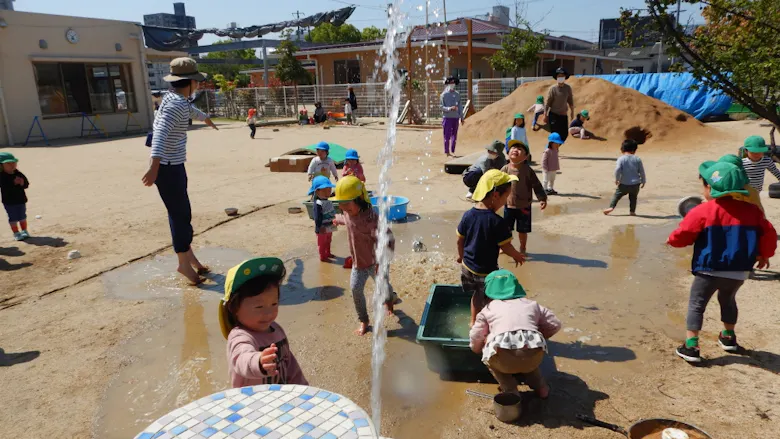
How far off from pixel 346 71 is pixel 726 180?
3191 centimetres

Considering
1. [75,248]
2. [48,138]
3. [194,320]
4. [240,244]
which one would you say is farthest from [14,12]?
[194,320]

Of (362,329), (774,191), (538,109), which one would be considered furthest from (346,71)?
(362,329)

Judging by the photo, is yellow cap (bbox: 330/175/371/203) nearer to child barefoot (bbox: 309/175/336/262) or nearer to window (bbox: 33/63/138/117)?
child barefoot (bbox: 309/175/336/262)

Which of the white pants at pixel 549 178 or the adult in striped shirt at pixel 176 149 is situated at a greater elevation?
the adult in striped shirt at pixel 176 149

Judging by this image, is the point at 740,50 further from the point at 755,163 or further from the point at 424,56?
the point at 424,56

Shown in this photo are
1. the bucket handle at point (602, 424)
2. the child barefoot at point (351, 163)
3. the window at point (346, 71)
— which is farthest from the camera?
the window at point (346, 71)

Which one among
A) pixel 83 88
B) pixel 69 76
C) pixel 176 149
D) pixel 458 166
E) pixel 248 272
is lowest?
pixel 458 166

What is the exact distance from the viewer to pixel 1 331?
4.72 metres

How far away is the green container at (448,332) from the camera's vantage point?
12.0 feet

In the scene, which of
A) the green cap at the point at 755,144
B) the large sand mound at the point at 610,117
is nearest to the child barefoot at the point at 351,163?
the green cap at the point at 755,144

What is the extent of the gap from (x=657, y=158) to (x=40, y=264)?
12872mm

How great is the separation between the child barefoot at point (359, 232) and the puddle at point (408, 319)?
0.36 metres

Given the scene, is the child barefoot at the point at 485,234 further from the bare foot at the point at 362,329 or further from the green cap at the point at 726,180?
the green cap at the point at 726,180

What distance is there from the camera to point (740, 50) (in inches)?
155
